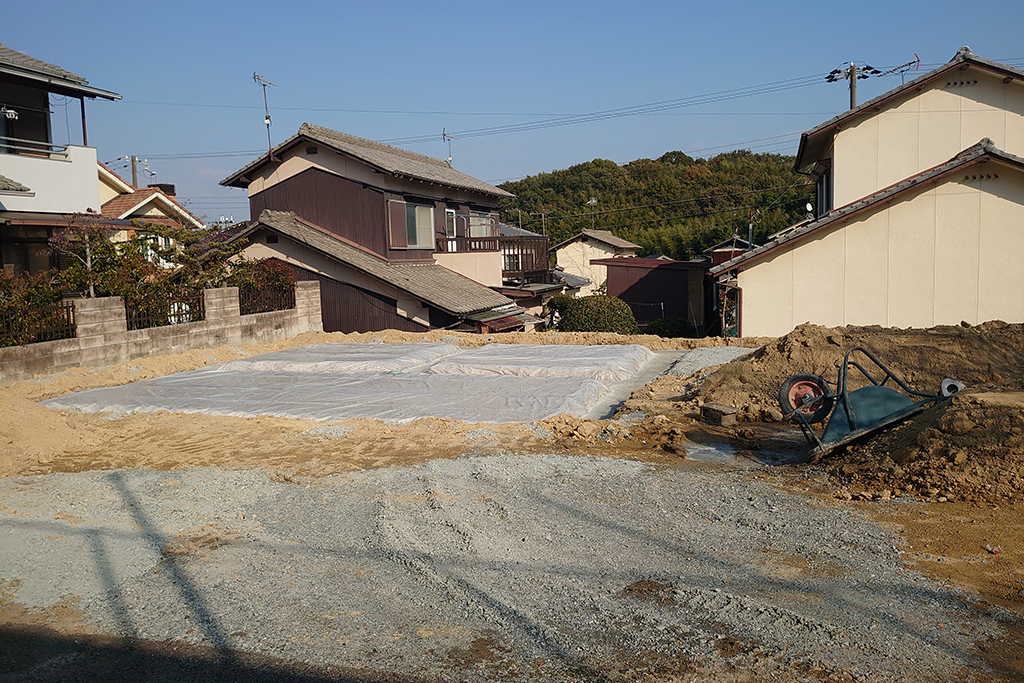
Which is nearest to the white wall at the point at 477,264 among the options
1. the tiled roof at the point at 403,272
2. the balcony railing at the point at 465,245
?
the balcony railing at the point at 465,245

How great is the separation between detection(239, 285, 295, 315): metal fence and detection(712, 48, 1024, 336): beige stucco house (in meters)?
12.1

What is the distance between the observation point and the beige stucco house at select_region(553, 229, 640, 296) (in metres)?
46.3

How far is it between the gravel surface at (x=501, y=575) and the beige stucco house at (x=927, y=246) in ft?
37.6

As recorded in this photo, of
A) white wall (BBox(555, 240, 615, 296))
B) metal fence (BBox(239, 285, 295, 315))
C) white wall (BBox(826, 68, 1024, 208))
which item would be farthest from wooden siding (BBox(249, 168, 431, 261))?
white wall (BBox(555, 240, 615, 296))

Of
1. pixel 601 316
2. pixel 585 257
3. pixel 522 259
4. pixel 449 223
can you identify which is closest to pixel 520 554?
pixel 601 316

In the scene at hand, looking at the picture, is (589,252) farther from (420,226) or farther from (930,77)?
(930,77)

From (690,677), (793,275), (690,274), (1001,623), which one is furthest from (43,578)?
(690,274)

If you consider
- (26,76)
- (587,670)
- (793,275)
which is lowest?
(587,670)

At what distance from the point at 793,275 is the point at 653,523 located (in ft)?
44.3

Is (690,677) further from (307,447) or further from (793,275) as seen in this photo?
(793,275)

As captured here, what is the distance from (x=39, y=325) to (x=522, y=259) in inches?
737

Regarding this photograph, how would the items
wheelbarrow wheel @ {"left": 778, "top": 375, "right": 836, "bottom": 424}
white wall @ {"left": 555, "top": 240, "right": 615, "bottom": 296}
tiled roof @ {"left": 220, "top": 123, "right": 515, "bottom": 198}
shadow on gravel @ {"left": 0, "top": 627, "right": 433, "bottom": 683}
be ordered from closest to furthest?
shadow on gravel @ {"left": 0, "top": 627, "right": 433, "bottom": 683} < wheelbarrow wheel @ {"left": 778, "top": 375, "right": 836, "bottom": 424} < tiled roof @ {"left": 220, "top": 123, "right": 515, "bottom": 198} < white wall @ {"left": 555, "top": 240, "right": 615, "bottom": 296}

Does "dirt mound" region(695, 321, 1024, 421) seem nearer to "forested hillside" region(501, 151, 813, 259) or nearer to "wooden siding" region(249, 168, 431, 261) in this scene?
"wooden siding" region(249, 168, 431, 261)

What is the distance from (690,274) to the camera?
28.5 metres
